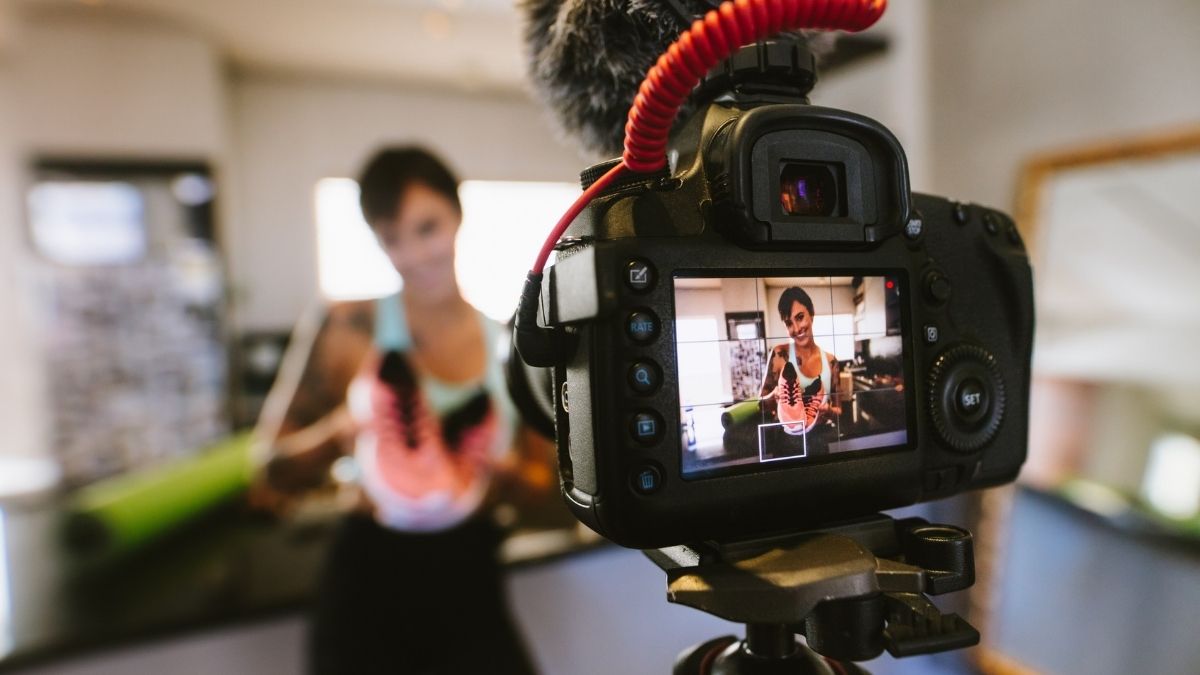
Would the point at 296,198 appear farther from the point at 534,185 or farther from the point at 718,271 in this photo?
the point at 718,271

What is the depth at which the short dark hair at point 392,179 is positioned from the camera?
4.20 ft

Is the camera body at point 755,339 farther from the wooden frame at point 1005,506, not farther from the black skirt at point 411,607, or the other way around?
the wooden frame at point 1005,506

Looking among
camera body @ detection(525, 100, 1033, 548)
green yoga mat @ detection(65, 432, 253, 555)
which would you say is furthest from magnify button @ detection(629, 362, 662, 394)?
green yoga mat @ detection(65, 432, 253, 555)

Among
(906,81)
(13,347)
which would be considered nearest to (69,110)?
(13,347)

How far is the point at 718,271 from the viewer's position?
365 mm

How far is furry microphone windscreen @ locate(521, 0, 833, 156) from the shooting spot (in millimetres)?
440

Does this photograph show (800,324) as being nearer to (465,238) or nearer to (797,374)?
(797,374)

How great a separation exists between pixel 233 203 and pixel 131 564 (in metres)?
2.31

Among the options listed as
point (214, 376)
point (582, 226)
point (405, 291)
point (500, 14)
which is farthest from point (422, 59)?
point (582, 226)

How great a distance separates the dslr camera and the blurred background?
14cm

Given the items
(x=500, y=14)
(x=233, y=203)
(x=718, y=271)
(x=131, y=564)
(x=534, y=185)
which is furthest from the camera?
(x=534, y=185)

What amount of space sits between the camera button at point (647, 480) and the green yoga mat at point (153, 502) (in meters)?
1.80

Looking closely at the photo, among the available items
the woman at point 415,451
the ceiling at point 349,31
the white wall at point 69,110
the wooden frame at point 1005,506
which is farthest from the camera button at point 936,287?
the white wall at point 69,110

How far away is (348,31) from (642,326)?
3.31 meters
